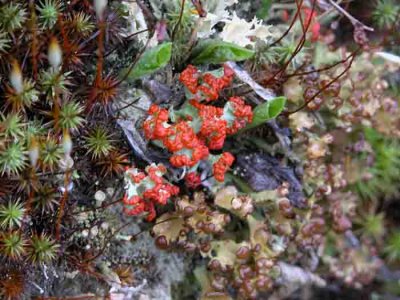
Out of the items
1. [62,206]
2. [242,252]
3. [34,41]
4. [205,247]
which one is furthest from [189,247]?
[34,41]

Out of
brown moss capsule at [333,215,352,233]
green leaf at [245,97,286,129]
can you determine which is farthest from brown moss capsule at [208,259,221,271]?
brown moss capsule at [333,215,352,233]

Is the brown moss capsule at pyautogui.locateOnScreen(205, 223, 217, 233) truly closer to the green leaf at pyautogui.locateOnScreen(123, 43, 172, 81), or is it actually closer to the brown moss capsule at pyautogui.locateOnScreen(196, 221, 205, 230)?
the brown moss capsule at pyautogui.locateOnScreen(196, 221, 205, 230)

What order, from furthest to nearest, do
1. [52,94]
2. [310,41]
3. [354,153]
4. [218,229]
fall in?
[354,153]
[310,41]
[218,229]
[52,94]

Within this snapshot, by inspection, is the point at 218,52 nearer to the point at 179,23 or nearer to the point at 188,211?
the point at 179,23

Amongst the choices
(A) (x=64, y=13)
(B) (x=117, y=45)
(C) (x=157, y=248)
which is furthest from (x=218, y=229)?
(A) (x=64, y=13)

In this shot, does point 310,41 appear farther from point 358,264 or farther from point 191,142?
point 358,264

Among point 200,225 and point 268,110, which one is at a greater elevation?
point 268,110
